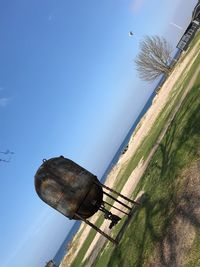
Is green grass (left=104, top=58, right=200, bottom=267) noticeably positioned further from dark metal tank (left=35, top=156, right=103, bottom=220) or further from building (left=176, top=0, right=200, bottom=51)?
building (left=176, top=0, right=200, bottom=51)

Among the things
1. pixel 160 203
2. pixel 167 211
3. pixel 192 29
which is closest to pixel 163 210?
pixel 167 211

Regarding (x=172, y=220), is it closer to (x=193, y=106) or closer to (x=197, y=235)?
(x=197, y=235)

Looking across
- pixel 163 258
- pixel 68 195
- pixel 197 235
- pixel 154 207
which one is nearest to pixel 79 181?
pixel 68 195

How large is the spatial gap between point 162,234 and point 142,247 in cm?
204

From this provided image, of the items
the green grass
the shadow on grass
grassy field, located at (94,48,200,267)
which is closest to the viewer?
the shadow on grass

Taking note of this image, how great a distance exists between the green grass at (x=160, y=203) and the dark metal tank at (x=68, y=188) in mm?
2755

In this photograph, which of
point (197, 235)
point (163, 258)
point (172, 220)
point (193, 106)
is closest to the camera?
point (197, 235)

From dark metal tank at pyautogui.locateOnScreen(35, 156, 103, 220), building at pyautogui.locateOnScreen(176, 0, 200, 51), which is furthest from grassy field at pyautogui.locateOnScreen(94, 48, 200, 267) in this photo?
building at pyautogui.locateOnScreen(176, 0, 200, 51)

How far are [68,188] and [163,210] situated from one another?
18.6 feet

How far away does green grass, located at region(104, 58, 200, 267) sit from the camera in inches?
623

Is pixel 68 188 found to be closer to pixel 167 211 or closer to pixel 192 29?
pixel 167 211

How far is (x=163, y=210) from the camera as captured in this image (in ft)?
54.0

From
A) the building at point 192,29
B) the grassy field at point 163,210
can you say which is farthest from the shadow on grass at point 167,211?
the building at point 192,29

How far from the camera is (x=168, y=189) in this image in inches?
686
